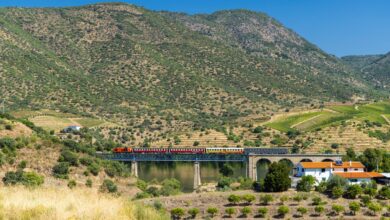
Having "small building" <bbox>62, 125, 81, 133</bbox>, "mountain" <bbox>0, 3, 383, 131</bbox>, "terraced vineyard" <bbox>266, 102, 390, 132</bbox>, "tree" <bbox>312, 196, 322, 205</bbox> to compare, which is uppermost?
"mountain" <bbox>0, 3, 383, 131</bbox>

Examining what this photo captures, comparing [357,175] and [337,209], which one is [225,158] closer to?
[357,175]

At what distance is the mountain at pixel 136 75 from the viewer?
13062 centimetres

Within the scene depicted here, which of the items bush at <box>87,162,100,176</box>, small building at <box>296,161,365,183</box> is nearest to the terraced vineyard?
small building at <box>296,161,365,183</box>

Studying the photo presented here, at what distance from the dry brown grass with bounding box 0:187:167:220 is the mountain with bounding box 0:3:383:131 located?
109 meters

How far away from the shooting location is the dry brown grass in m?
10.6

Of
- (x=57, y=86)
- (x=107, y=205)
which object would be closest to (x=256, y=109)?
(x=57, y=86)

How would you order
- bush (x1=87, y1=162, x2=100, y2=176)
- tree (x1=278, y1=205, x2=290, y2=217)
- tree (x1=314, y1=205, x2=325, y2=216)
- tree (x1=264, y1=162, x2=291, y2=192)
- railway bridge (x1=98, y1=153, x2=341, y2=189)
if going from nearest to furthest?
tree (x1=278, y1=205, x2=290, y2=217) → tree (x1=314, y1=205, x2=325, y2=216) → tree (x1=264, y1=162, x2=291, y2=192) → bush (x1=87, y1=162, x2=100, y2=176) → railway bridge (x1=98, y1=153, x2=341, y2=189)

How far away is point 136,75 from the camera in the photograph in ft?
514

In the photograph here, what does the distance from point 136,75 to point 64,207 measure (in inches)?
5792

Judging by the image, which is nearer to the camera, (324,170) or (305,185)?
(305,185)

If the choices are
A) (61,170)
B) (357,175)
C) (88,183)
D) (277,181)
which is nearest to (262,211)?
(277,181)

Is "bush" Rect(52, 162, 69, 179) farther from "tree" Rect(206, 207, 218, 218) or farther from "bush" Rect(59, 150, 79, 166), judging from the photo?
"tree" Rect(206, 207, 218, 218)

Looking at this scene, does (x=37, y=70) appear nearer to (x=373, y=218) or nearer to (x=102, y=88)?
(x=102, y=88)

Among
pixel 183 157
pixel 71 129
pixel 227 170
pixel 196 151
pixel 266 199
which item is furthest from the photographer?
pixel 71 129
